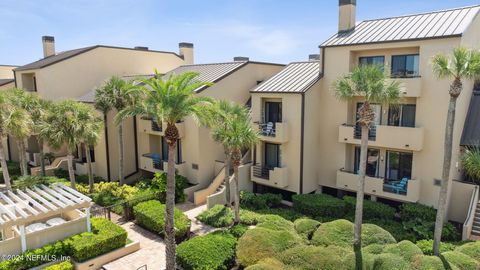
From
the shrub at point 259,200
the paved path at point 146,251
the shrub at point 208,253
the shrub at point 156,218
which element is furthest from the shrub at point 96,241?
the shrub at point 259,200

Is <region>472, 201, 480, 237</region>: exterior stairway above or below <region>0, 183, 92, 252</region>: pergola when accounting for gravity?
below

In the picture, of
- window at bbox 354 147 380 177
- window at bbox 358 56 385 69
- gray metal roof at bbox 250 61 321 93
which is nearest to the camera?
window at bbox 358 56 385 69

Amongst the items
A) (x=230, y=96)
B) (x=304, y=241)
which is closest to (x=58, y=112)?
(x=230, y=96)

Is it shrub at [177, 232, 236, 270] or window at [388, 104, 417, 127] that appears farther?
window at [388, 104, 417, 127]

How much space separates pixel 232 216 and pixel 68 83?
2182cm

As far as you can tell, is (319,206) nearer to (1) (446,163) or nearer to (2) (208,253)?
(1) (446,163)

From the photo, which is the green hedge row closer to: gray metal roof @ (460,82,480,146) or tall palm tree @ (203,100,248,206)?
tall palm tree @ (203,100,248,206)

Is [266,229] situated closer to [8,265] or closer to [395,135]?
[395,135]

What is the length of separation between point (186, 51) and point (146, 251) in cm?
2885

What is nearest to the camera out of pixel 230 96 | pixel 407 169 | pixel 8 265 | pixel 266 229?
pixel 8 265

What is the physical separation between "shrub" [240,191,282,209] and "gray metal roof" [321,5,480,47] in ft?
37.4

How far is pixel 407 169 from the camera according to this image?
72.3ft

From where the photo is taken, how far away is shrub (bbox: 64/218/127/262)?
1714 centimetres

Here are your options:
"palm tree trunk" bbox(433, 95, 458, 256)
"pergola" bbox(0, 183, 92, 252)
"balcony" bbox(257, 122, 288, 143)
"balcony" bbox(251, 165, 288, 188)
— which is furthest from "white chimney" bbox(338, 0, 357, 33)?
"pergola" bbox(0, 183, 92, 252)
